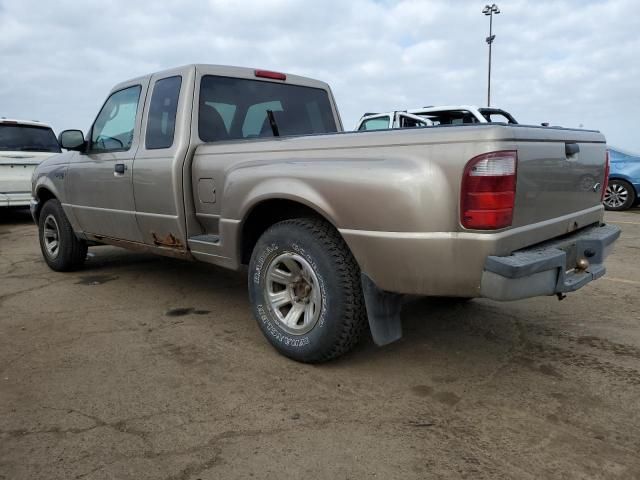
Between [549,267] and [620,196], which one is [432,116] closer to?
[620,196]

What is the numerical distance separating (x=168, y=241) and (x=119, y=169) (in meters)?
0.80

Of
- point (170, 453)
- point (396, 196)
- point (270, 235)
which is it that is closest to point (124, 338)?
point (270, 235)

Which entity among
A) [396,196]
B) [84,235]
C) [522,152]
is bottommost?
[84,235]

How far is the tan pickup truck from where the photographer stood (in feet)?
7.89

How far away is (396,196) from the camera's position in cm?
248

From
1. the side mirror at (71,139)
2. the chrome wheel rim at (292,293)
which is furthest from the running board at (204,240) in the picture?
the side mirror at (71,139)

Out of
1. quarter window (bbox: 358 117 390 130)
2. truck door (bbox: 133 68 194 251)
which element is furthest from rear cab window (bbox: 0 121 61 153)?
truck door (bbox: 133 68 194 251)

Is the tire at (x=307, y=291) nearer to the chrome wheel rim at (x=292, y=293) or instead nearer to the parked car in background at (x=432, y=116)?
the chrome wheel rim at (x=292, y=293)

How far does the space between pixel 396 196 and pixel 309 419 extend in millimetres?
1145

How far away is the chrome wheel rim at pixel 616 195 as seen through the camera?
446 inches

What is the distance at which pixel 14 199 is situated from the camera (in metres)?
9.09

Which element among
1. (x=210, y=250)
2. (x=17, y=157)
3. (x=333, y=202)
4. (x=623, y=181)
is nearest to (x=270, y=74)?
(x=210, y=250)

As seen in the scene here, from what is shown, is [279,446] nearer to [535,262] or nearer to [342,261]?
[342,261]

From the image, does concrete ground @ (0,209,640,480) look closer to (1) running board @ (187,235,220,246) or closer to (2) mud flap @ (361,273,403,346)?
(2) mud flap @ (361,273,403,346)
